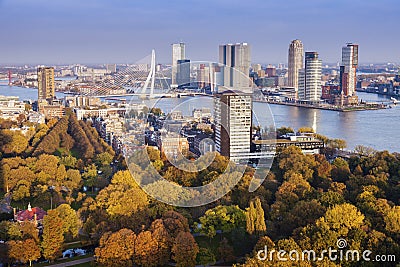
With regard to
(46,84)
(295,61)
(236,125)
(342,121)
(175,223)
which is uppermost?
(295,61)

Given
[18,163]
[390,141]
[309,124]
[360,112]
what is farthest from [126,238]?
[360,112]

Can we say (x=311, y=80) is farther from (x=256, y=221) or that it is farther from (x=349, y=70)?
(x=256, y=221)

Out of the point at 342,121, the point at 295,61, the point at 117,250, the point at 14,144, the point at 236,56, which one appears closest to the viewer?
the point at 117,250

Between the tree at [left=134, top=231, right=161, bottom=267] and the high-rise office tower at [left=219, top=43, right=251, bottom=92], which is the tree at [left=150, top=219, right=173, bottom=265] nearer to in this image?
the tree at [left=134, top=231, right=161, bottom=267]

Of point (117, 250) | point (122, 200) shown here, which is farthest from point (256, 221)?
point (122, 200)

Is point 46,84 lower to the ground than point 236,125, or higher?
higher

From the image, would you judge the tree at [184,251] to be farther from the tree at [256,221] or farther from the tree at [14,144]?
the tree at [14,144]
